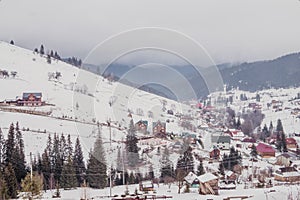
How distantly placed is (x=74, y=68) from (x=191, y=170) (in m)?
21.6

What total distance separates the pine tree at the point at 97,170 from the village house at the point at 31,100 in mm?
10717

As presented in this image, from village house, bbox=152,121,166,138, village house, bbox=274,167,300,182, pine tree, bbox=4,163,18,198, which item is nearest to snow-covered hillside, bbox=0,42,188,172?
village house, bbox=152,121,166,138

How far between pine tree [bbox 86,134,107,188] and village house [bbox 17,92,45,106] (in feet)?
35.2

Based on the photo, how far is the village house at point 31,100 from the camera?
19.0 metres

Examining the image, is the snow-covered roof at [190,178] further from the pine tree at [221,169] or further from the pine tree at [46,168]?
the pine tree at [46,168]

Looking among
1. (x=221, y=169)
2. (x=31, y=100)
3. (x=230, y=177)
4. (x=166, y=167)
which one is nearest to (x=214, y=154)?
(x=221, y=169)

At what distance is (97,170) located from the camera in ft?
29.6

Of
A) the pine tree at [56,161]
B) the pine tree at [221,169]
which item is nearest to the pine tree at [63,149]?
the pine tree at [56,161]

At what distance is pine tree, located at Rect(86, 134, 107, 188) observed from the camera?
8.90 m

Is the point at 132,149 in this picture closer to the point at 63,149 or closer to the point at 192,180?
the point at 192,180

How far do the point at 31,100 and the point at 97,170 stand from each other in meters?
11.4

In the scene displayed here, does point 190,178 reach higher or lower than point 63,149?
lower

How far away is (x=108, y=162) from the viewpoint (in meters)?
8.98

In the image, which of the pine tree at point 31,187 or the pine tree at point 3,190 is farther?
the pine tree at point 3,190
